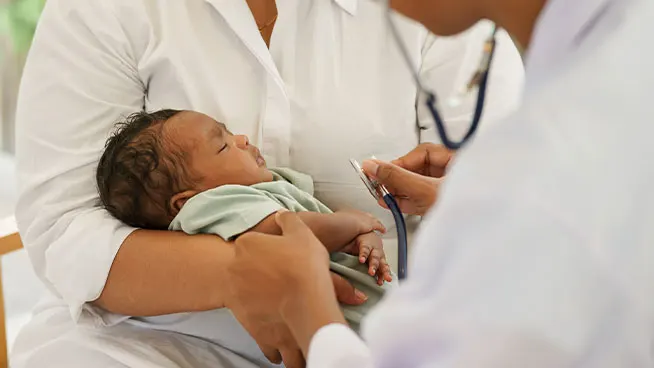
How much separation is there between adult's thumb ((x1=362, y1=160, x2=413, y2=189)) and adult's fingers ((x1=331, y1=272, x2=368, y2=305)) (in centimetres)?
23

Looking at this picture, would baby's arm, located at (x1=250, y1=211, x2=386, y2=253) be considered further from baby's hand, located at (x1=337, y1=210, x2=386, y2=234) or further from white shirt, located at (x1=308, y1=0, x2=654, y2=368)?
white shirt, located at (x1=308, y1=0, x2=654, y2=368)

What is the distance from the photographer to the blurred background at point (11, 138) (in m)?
2.53

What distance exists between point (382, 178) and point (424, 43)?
0.33m

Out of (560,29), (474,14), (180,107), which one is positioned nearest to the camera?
(560,29)

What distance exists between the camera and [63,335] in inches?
50.7

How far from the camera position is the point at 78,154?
128cm

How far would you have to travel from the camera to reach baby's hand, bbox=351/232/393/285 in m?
1.18

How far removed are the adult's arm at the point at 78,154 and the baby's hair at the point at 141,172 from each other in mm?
39

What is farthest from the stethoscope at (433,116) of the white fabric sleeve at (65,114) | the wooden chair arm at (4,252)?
→ the wooden chair arm at (4,252)

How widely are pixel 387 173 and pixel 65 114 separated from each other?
23.2 inches

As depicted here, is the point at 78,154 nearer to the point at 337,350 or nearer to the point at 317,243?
the point at 317,243

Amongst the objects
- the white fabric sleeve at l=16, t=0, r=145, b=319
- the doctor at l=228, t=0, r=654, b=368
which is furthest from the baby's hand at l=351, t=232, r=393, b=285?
the doctor at l=228, t=0, r=654, b=368

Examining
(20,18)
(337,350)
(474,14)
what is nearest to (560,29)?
(474,14)

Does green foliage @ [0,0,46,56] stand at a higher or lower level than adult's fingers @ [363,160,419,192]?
lower
